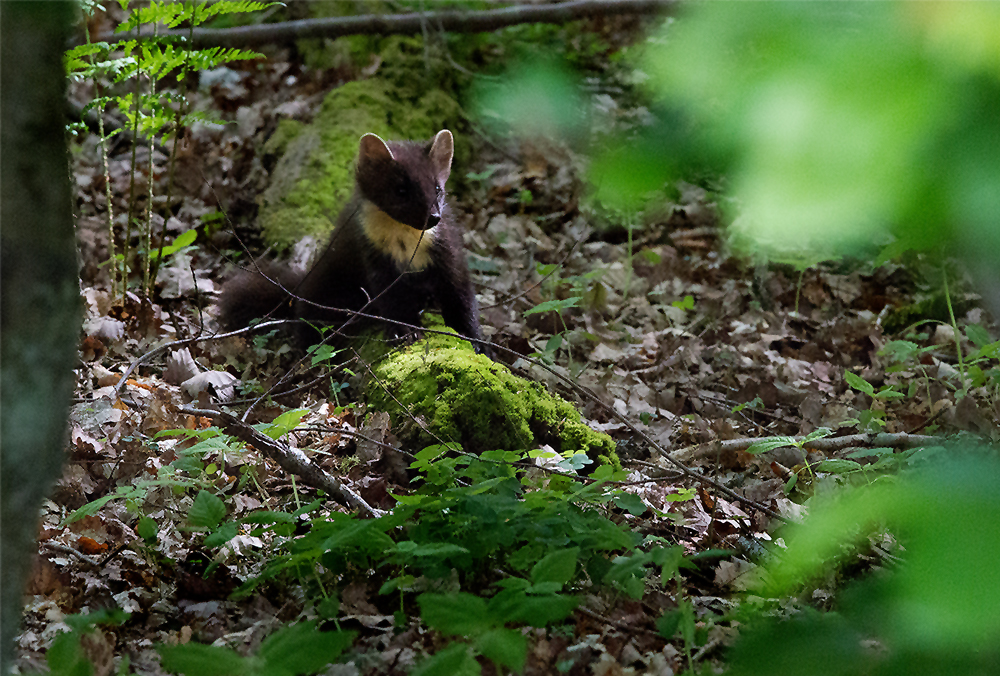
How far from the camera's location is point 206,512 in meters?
2.86

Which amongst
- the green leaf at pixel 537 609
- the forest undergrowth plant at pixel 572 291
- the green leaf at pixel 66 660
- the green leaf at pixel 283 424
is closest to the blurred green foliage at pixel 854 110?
the green leaf at pixel 537 609

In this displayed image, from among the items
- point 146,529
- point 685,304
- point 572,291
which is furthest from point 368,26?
point 146,529

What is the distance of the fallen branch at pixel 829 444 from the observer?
4117 mm

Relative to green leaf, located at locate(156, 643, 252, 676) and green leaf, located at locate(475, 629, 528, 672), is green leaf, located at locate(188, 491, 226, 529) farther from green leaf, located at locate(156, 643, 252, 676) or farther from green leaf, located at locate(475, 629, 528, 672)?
green leaf, located at locate(475, 629, 528, 672)

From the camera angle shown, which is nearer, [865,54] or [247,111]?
[865,54]

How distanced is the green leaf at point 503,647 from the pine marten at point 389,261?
3356mm

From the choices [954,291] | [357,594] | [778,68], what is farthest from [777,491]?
[778,68]

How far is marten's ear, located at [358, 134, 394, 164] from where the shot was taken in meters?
5.32

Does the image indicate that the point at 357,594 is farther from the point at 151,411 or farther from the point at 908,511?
the point at 908,511

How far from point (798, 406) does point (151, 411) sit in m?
3.69

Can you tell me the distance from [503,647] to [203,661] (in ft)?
2.23

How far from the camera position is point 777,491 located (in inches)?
160

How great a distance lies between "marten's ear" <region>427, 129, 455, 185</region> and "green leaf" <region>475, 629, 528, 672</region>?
13.0ft

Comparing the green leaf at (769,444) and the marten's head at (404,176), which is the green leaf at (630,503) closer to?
the green leaf at (769,444)
